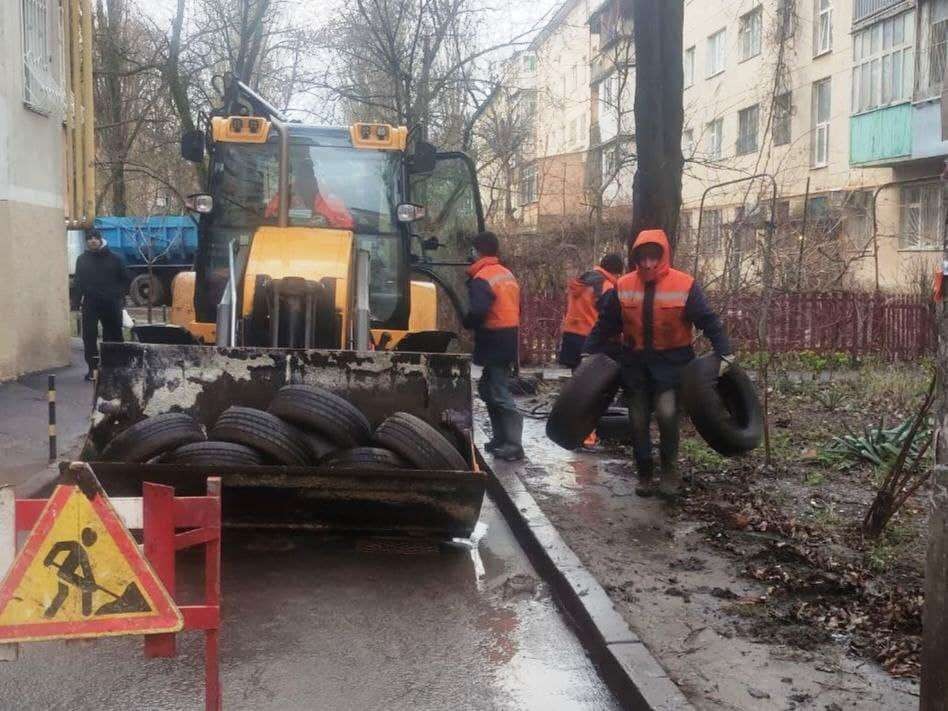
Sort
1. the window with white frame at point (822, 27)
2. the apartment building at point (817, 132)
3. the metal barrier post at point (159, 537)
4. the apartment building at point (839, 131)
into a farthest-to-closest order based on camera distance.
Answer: the window with white frame at point (822, 27)
the apartment building at point (839, 131)
the apartment building at point (817, 132)
the metal barrier post at point (159, 537)

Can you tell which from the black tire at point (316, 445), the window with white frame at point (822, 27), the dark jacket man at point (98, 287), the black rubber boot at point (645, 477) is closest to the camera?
the black tire at point (316, 445)

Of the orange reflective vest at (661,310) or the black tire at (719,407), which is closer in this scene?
the black tire at (719,407)

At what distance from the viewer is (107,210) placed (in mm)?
37562

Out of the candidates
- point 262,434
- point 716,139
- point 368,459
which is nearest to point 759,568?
point 368,459

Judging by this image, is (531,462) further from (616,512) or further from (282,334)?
(282,334)

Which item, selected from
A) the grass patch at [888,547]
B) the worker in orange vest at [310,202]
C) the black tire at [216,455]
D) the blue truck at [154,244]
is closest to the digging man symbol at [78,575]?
the black tire at [216,455]

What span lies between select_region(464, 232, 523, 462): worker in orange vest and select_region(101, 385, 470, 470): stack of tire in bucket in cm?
272

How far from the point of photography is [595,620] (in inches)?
195

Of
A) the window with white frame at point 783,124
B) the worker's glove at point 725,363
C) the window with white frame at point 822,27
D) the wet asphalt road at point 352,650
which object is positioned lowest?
the wet asphalt road at point 352,650

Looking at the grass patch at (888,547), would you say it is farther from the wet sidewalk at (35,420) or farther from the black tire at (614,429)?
the wet sidewalk at (35,420)

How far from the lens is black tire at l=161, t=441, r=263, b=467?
5812 millimetres

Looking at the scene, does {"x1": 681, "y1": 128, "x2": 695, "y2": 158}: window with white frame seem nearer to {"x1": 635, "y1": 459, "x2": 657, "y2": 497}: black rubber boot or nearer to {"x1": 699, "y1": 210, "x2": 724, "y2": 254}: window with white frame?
{"x1": 699, "y1": 210, "x2": 724, "y2": 254}: window with white frame

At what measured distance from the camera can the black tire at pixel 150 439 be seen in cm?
598

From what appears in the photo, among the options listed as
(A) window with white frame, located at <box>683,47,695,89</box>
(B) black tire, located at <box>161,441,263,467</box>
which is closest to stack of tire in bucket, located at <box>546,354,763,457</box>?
(B) black tire, located at <box>161,441,263,467</box>
